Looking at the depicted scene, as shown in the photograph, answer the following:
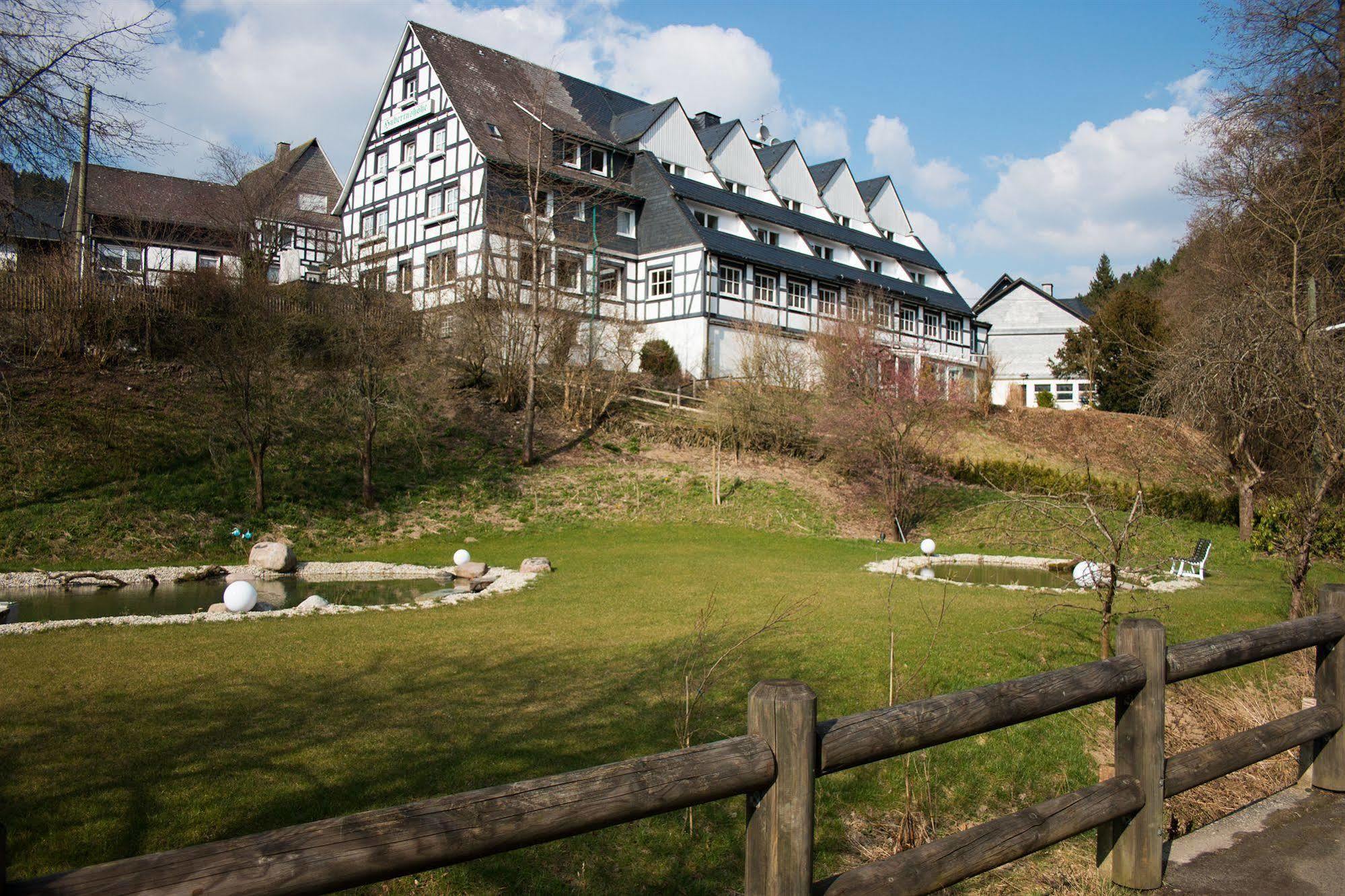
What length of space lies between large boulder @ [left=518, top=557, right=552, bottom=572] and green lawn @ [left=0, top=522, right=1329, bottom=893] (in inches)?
122

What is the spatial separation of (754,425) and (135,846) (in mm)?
23567

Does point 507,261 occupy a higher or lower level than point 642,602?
higher

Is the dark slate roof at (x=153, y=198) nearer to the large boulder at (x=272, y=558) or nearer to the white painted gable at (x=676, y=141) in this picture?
the white painted gable at (x=676, y=141)

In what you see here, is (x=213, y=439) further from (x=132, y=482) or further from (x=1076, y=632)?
(x=1076, y=632)

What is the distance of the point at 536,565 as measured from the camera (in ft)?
53.5

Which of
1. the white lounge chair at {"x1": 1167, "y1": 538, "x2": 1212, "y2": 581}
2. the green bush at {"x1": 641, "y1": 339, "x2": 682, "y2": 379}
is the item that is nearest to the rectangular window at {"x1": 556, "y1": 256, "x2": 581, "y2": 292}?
the green bush at {"x1": 641, "y1": 339, "x2": 682, "y2": 379}

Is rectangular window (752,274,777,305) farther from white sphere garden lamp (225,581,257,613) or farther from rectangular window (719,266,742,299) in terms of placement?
white sphere garden lamp (225,581,257,613)

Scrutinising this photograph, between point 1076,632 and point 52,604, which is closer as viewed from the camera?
point 1076,632

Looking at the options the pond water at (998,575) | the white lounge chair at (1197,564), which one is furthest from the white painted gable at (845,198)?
the white lounge chair at (1197,564)

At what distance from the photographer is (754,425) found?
2734cm

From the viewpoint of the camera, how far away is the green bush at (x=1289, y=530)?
587 inches

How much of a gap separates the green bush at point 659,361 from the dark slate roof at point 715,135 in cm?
1288

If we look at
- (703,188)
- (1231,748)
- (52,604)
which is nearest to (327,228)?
(703,188)

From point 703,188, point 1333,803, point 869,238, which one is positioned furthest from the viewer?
point 869,238
